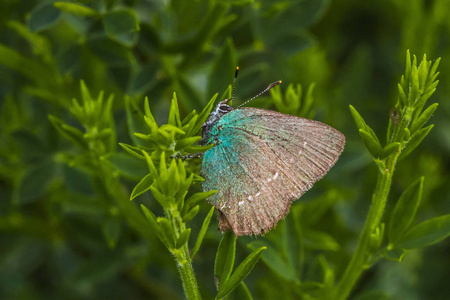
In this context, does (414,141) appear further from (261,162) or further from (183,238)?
(183,238)

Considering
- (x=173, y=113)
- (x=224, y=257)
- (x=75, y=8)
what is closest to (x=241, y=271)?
(x=224, y=257)

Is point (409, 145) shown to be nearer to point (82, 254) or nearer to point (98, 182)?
point (98, 182)

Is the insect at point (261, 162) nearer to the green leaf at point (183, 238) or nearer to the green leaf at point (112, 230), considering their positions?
the green leaf at point (183, 238)

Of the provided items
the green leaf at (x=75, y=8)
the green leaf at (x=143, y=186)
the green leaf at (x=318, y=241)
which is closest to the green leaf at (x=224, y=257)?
the green leaf at (x=143, y=186)

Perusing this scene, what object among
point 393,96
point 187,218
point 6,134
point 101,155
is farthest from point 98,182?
point 393,96

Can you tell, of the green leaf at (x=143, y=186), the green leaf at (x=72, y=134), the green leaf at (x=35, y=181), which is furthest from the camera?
the green leaf at (x=35, y=181)

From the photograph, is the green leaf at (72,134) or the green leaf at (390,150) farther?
the green leaf at (72,134)
